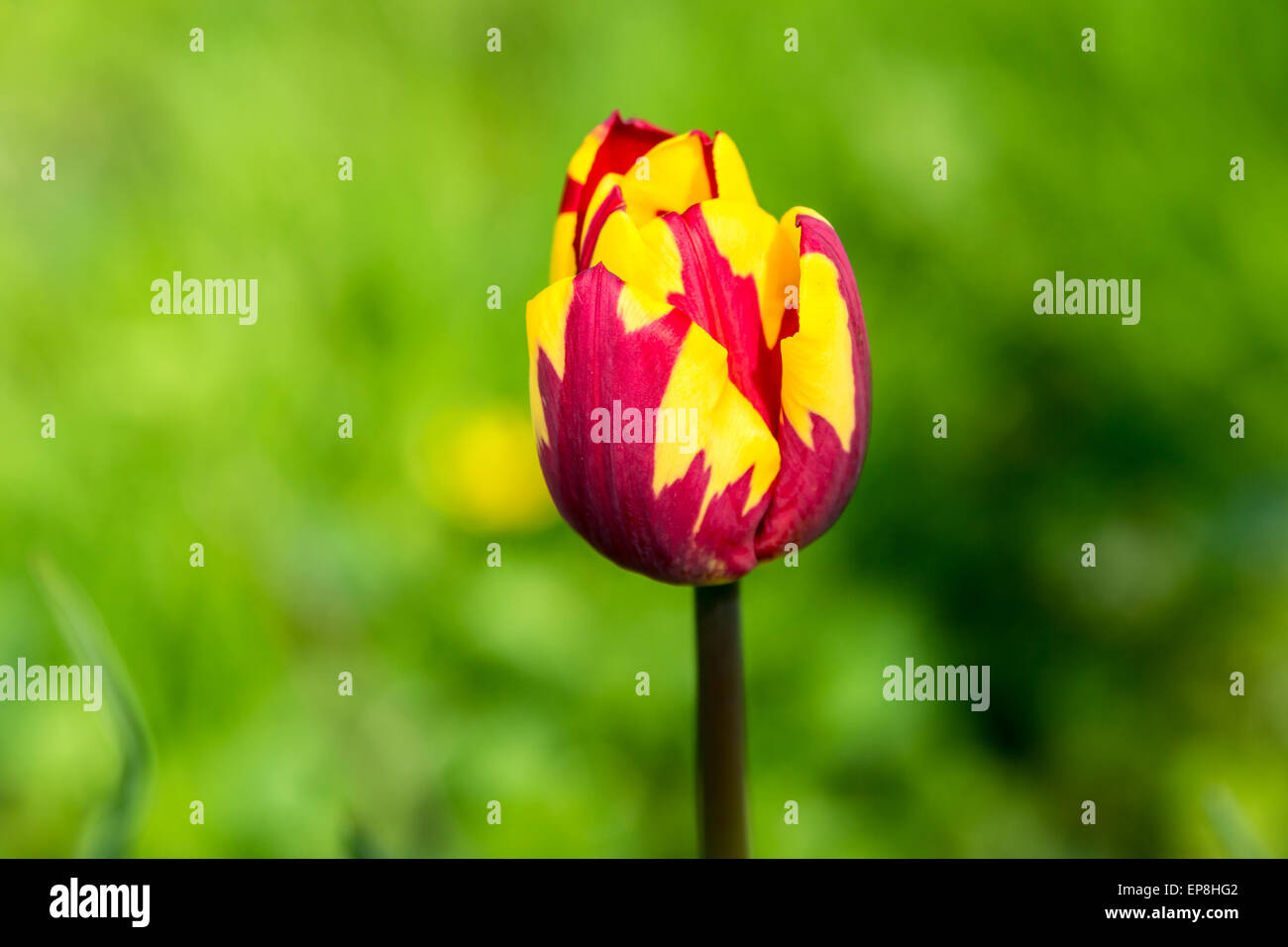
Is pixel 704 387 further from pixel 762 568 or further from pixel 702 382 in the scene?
pixel 762 568

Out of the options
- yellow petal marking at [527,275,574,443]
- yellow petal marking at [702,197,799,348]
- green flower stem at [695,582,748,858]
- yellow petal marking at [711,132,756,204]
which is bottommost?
green flower stem at [695,582,748,858]

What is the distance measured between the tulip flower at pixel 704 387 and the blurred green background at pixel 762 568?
0.54m

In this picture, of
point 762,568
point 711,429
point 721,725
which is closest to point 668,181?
point 711,429

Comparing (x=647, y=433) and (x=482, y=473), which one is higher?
(x=482, y=473)

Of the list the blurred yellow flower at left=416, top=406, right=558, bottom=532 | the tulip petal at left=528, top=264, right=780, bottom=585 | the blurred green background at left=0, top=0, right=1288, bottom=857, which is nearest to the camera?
the tulip petal at left=528, top=264, right=780, bottom=585

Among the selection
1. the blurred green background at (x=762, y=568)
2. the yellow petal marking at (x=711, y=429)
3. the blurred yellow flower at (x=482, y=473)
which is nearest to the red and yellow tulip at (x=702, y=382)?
the yellow petal marking at (x=711, y=429)

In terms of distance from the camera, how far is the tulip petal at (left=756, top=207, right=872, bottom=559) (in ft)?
1.72

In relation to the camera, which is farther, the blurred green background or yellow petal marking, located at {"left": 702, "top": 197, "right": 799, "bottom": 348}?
the blurred green background

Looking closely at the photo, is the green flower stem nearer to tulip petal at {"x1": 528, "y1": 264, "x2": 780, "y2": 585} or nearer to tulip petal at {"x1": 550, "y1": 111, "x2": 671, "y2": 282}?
tulip petal at {"x1": 528, "y1": 264, "x2": 780, "y2": 585}

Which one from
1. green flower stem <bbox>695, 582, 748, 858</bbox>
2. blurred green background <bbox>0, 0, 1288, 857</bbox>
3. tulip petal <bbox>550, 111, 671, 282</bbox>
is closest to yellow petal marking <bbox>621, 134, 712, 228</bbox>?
tulip petal <bbox>550, 111, 671, 282</bbox>

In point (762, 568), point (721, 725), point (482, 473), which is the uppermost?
point (482, 473)

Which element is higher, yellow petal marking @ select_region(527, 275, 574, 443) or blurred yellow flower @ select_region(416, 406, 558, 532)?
blurred yellow flower @ select_region(416, 406, 558, 532)

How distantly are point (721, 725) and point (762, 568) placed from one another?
0.67 metres

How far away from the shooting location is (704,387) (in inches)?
20.6
